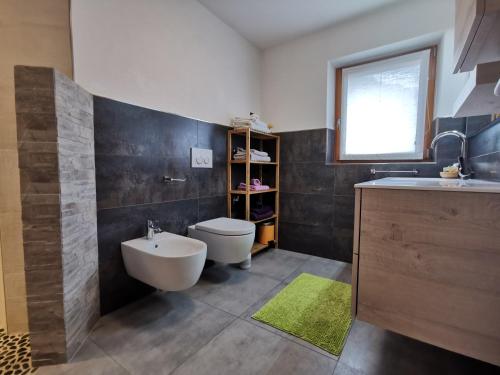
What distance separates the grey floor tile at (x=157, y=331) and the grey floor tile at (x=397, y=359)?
71 centimetres

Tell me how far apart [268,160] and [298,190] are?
48 centimetres

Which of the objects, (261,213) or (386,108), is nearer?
(386,108)

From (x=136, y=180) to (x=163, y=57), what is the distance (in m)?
0.97

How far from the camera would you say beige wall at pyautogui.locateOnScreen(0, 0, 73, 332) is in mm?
1233

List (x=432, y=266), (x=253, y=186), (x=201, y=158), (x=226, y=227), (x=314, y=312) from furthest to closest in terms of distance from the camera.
Answer: (x=253, y=186), (x=201, y=158), (x=226, y=227), (x=314, y=312), (x=432, y=266)

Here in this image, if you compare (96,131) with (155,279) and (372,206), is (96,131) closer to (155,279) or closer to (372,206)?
(155,279)

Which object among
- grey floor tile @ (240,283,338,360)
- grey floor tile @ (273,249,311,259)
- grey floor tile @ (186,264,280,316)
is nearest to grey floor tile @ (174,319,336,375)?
grey floor tile @ (240,283,338,360)

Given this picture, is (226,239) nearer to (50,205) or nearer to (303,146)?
(50,205)

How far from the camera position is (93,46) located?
55.2 inches

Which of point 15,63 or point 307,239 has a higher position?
point 15,63

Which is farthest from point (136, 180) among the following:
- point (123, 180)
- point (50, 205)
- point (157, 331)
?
point (157, 331)

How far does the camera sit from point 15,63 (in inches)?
48.9

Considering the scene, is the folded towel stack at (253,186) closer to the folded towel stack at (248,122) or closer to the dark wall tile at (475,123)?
the folded towel stack at (248,122)

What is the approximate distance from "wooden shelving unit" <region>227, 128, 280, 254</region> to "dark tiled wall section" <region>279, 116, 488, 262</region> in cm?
8
